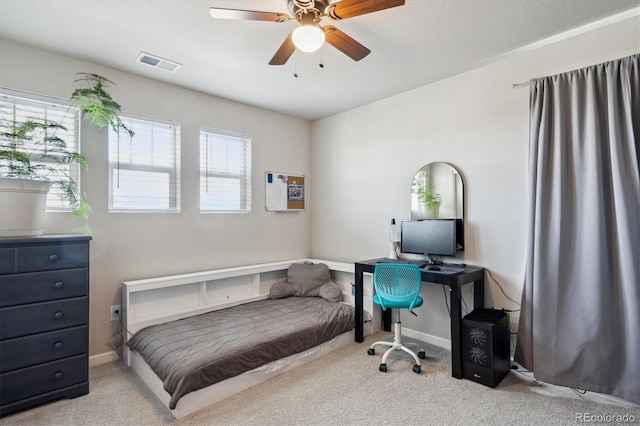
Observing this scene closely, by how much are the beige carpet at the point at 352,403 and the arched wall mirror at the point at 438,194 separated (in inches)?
50.9

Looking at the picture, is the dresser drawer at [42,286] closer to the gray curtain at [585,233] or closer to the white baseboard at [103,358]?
the white baseboard at [103,358]

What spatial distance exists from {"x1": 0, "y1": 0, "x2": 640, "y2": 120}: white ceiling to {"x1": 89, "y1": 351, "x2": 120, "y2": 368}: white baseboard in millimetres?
2664

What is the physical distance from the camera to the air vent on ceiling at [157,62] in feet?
9.18

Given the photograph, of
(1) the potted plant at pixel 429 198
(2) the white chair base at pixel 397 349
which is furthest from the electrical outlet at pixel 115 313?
(1) the potted plant at pixel 429 198

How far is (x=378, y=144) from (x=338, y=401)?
279 centimetres

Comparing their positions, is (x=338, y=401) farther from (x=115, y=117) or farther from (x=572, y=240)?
(x=115, y=117)

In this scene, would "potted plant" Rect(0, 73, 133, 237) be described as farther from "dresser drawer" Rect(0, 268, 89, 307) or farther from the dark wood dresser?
"dresser drawer" Rect(0, 268, 89, 307)

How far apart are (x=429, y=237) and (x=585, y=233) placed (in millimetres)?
1244

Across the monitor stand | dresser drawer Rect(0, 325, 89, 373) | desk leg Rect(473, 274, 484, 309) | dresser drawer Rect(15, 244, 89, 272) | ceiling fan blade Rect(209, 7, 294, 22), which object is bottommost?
dresser drawer Rect(0, 325, 89, 373)

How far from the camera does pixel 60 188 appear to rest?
108 inches

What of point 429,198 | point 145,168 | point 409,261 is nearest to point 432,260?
point 409,261

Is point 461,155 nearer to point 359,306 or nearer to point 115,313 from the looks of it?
point 359,306

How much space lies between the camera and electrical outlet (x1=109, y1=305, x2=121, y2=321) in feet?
9.73

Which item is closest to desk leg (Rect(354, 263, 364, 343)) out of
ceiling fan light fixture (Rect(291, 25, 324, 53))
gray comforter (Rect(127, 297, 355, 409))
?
gray comforter (Rect(127, 297, 355, 409))
